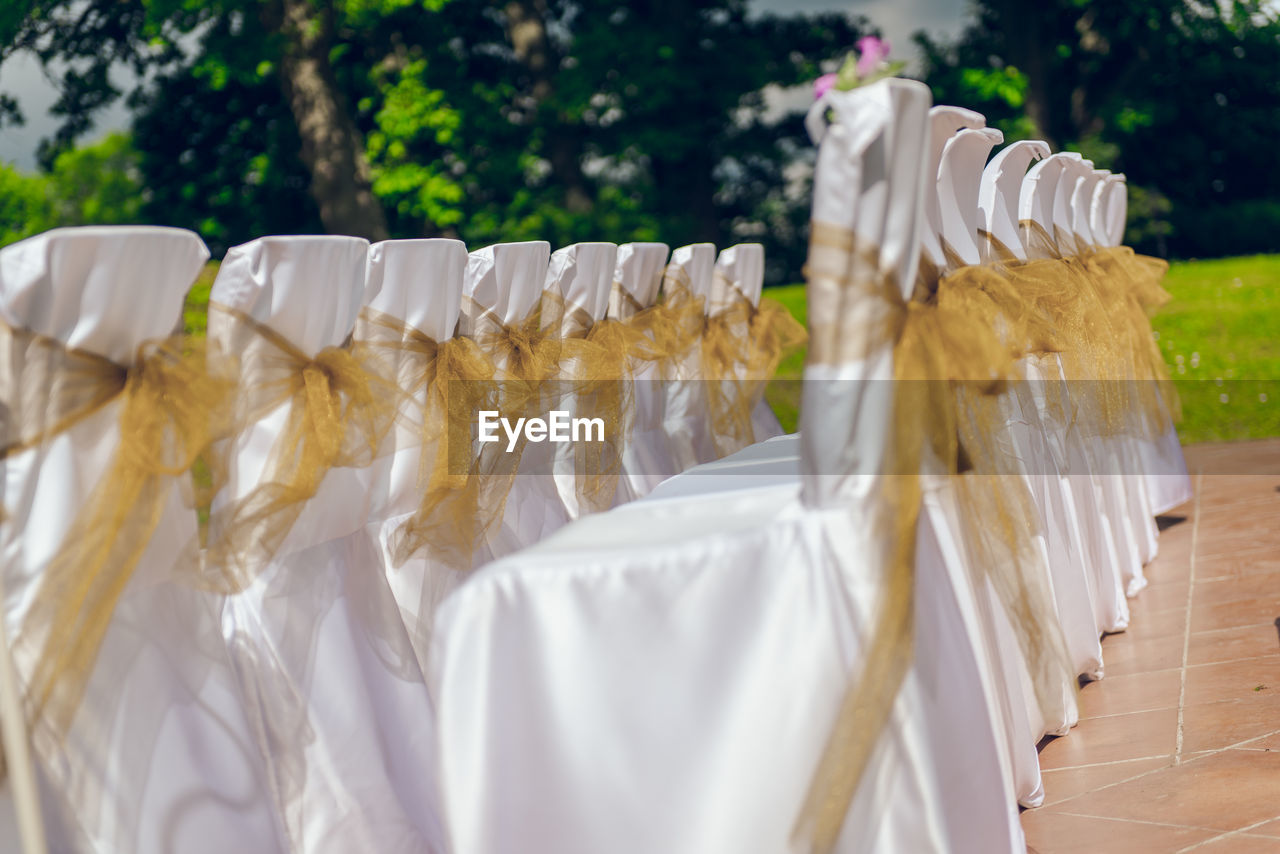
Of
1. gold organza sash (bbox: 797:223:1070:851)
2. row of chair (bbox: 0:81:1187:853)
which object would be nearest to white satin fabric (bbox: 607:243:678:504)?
row of chair (bbox: 0:81:1187:853)

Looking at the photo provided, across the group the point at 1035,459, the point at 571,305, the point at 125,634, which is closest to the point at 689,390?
the point at 571,305

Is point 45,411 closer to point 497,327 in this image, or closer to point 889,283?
point 889,283

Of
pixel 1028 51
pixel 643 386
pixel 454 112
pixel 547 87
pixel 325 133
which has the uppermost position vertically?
pixel 1028 51

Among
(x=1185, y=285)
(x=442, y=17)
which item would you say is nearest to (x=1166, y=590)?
(x=1185, y=285)

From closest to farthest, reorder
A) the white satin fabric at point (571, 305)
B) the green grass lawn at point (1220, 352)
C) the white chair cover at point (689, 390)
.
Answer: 1. the white satin fabric at point (571, 305)
2. the white chair cover at point (689, 390)
3. the green grass lawn at point (1220, 352)

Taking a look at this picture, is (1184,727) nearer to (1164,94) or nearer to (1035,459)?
(1035,459)

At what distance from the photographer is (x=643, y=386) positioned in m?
4.71

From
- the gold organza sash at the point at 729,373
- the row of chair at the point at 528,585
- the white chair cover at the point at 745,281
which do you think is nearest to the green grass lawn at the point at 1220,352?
the white chair cover at the point at 745,281

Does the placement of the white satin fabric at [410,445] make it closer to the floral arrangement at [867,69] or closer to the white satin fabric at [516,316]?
the white satin fabric at [516,316]

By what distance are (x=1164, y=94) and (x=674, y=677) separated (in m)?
23.1

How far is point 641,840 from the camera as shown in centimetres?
180

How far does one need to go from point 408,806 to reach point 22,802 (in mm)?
1003

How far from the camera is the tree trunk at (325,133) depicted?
14469 millimetres

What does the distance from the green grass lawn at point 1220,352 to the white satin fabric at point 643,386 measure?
3.42 m
